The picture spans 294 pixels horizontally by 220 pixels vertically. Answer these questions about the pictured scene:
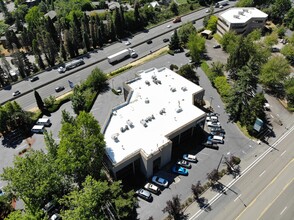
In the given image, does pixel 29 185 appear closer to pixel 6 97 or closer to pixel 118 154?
pixel 118 154

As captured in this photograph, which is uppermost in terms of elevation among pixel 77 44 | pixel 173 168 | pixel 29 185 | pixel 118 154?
pixel 77 44

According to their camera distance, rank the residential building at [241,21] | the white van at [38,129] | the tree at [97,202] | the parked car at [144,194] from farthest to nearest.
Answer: the residential building at [241,21], the white van at [38,129], the parked car at [144,194], the tree at [97,202]

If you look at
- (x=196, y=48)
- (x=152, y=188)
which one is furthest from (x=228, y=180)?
(x=196, y=48)

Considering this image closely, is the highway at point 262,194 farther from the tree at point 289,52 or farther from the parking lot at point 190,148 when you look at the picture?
the tree at point 289,52

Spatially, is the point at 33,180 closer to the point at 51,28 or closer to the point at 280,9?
the point at 51,28

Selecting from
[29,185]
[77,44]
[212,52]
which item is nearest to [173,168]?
[29,185]

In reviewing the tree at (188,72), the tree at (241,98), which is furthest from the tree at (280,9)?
the tree at (241,98)
